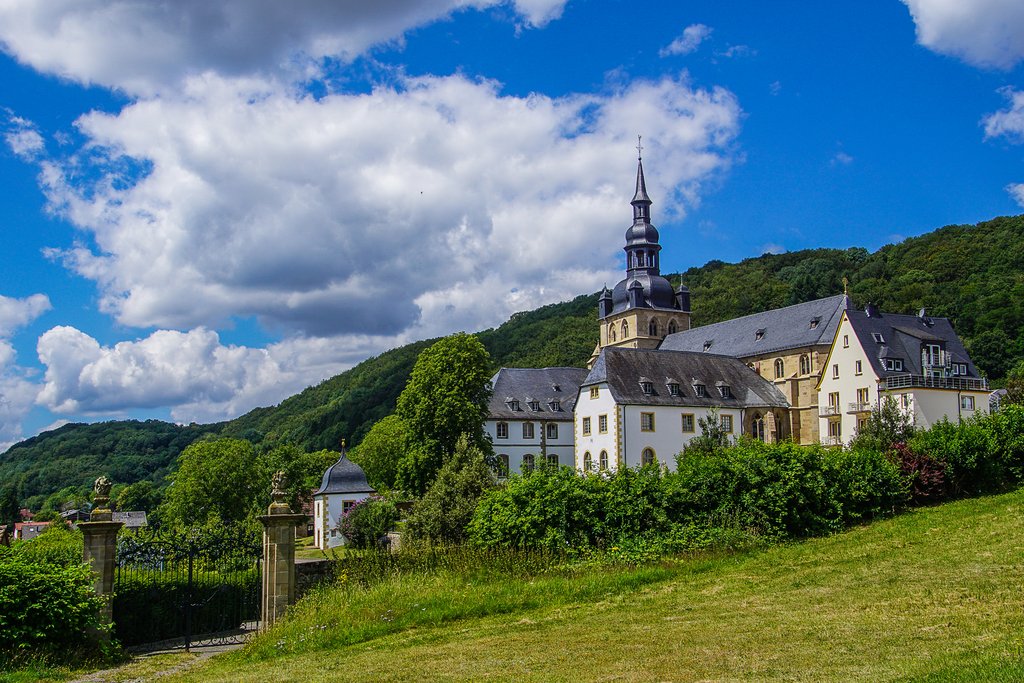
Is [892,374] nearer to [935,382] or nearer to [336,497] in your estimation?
[935,382]

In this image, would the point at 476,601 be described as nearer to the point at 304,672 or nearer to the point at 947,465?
the point at 304,672

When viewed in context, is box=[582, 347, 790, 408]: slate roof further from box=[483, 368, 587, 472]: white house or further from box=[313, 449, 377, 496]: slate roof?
box=[313, 449, 377, 496]: slate roof

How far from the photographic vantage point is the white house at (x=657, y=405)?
172 feet

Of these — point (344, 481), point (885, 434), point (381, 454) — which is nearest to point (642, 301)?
point (381, 454)

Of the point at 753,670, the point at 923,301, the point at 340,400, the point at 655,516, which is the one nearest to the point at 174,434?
the point at 340,400

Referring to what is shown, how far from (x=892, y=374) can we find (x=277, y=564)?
43355mm

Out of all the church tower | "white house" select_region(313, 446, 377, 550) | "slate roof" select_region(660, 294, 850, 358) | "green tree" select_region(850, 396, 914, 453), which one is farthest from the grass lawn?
the church tower

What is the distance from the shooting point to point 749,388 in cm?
5903

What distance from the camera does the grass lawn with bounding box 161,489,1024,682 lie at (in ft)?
33.1

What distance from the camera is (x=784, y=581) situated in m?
15.9

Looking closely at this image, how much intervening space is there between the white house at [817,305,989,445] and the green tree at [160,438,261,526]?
39.5m

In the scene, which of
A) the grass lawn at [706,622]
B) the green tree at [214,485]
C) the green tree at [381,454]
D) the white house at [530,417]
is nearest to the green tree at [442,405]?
the white house at [530,417]

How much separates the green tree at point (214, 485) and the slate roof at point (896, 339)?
41.5m

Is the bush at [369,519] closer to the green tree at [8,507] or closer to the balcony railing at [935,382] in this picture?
the balcony railing at [935,382]
